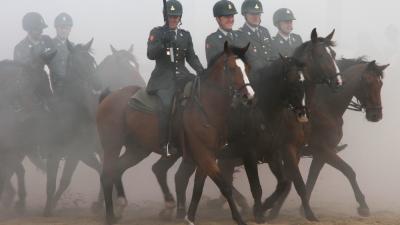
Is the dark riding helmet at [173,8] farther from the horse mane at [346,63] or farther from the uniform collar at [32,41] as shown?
the uniform collar at [32,41]

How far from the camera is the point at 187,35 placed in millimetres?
8578

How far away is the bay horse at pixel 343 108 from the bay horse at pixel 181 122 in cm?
178

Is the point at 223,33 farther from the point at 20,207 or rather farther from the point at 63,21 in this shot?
the point at 63,21

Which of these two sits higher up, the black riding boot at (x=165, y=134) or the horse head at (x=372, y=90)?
the horse head at (x=372, y=90)

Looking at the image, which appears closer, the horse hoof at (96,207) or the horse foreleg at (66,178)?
the horse hoof at (96,207)

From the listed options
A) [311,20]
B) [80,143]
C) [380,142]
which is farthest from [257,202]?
[311,20]

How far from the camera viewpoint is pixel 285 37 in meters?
10.2

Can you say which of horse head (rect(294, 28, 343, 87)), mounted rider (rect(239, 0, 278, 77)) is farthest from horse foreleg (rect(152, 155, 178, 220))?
horse head (rect(294, 28, 343, 87))

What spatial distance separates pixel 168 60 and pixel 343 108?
7.68 feet

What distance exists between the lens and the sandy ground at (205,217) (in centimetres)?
824

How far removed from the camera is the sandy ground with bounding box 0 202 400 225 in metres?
8.24

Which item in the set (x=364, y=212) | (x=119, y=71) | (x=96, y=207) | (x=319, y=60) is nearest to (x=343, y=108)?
(x=319, y=60)

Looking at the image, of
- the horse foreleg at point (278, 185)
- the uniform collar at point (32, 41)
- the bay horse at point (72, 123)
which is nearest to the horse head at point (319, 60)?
the horse foreleg at point (278, 185)

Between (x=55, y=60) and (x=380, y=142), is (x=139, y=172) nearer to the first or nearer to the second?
(x=55, y=60)
